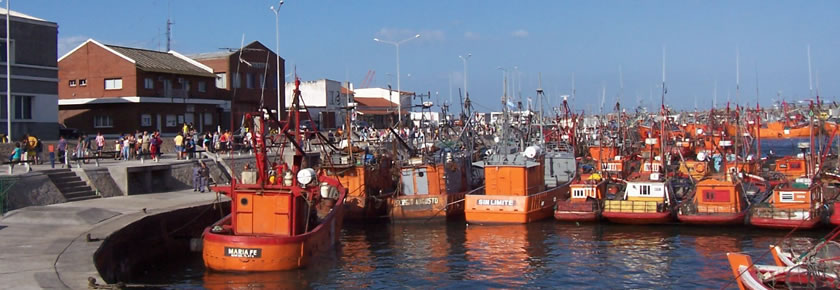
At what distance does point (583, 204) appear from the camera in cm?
3244

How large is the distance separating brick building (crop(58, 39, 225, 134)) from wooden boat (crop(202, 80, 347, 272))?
95.0ft

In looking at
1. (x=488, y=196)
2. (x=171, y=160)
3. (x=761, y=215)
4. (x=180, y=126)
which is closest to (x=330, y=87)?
(x=180, y=126)

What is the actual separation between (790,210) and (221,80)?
42.3m

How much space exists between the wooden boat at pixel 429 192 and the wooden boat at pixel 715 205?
369 inches

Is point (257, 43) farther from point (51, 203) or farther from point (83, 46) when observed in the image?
point (51, 203)

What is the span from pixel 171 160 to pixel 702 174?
26573mm

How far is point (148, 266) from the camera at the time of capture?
24062 mm

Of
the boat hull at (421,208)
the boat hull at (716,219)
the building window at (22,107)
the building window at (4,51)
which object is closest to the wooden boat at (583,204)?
the boat hull at (716,219)

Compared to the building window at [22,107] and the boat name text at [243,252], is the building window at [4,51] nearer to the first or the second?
the building window at [22,107]

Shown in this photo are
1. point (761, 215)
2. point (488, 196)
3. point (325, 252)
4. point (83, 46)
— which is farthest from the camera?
point (83, 46)

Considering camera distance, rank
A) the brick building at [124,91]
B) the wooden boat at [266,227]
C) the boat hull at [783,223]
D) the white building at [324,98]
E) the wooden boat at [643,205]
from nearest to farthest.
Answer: the wooden boat at [266,227]
the boat hull at [783,223]
the wooden boat at [643,205]
the brick building at [124,91]
the white building at [324,98]

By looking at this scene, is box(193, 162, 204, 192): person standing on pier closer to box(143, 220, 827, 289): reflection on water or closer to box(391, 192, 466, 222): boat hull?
box(143, 220, 827, 289): reflection on water

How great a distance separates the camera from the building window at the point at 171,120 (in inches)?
2074

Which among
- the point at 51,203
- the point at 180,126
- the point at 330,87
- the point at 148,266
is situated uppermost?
the point at 330,87
